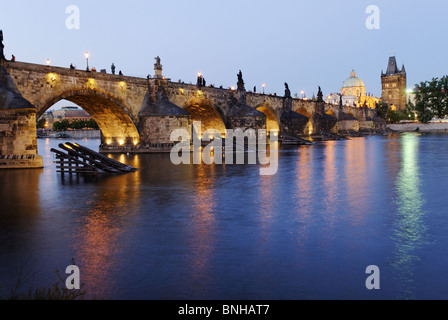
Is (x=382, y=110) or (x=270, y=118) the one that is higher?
(x=382, y=110)

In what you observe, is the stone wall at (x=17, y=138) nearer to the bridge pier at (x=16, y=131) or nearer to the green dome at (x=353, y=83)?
the bridge pier at (x=16, y=131)

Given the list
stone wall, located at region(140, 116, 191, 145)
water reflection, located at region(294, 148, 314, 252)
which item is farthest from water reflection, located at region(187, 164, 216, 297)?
stone wall, located at region(140, 116, 191, 145)

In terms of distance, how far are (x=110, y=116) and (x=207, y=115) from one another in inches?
673

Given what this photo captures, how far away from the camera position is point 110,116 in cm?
4012

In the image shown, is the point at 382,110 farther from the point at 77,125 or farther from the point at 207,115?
the point at 207,115

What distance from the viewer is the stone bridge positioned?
82.5 ft

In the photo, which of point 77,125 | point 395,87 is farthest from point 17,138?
point 395,87

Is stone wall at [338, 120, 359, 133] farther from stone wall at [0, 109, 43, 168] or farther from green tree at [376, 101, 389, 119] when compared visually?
stone wall at [0, 109, 43, 168]

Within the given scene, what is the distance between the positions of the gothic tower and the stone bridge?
125 meters
